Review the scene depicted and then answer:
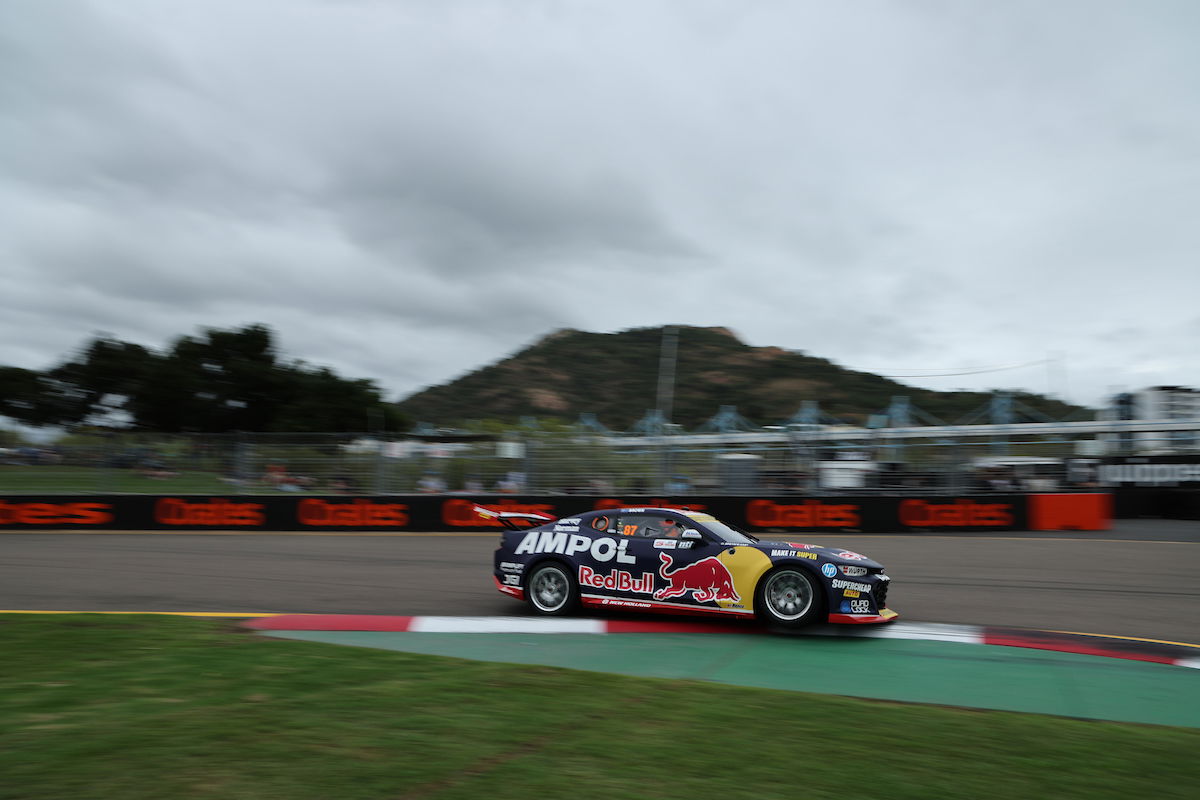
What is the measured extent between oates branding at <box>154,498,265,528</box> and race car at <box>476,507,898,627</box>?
43.9ft

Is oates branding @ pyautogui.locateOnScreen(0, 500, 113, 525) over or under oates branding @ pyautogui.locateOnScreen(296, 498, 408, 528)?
under

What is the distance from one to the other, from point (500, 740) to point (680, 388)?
218 feet

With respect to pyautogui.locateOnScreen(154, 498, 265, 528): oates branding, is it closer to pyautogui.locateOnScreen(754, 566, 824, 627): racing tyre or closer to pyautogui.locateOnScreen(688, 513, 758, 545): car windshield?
pyautogui.locateOnScreen(688, 513, 758, 545): car windshield

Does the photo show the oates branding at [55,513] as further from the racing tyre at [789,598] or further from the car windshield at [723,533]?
the racing tyre at [789,598]

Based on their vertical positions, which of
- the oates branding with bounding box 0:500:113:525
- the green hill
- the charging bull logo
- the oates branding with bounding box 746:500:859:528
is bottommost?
the oates branding with bounding box 0:500:113:525

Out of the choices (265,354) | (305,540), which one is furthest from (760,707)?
(265,354)

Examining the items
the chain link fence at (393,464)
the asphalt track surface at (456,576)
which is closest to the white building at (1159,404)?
the chain link fence at (393,464)

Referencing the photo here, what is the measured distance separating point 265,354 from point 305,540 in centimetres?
3251

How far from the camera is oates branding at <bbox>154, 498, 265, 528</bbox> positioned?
69.5 ft

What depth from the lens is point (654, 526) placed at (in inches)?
372

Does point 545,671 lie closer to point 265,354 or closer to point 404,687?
point 404,687

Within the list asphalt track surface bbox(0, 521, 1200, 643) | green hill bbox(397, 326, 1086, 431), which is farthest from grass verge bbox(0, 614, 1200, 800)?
green hill bbox(397, 326, 1086, 431)

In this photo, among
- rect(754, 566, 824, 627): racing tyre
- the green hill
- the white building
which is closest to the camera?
rect(754, 566, 824, 627): racing tyre

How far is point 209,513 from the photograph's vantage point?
69.6 feet
